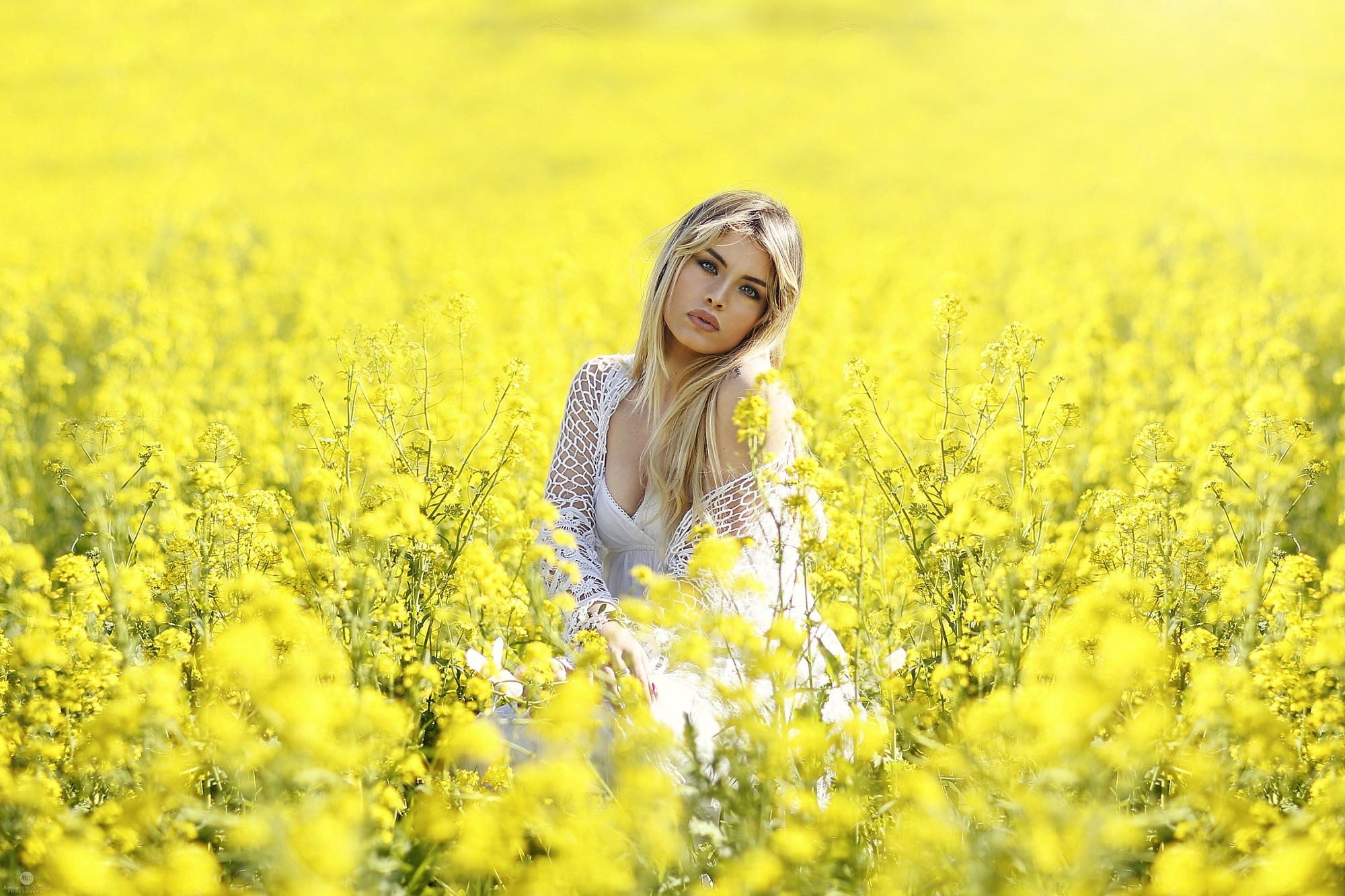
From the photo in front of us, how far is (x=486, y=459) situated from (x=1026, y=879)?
6.97 ft

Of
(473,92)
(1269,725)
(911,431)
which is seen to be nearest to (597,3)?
(473,92)

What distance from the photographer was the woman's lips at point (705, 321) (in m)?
2.66

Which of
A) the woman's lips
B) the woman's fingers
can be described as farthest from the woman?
the woman's fingers

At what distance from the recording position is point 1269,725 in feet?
5.63

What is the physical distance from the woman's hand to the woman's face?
2.57 ft

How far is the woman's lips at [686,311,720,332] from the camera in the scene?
266cm

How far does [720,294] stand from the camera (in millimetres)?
2633

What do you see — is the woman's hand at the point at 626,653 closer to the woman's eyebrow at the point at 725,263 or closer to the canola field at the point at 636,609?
the canola field at the point at 636,609

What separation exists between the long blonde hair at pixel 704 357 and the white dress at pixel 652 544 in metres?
0.08

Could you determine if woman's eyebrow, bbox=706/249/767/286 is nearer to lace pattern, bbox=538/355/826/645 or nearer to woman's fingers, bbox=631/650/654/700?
lace pattern, bbox=538/355/826/645

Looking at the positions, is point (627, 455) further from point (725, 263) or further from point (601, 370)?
point (725, 263)

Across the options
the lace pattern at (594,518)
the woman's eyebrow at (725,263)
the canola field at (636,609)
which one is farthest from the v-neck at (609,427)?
the woman's eyebrow at (725,263)

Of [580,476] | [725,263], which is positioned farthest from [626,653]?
[725,263]

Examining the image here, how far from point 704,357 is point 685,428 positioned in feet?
0.73
